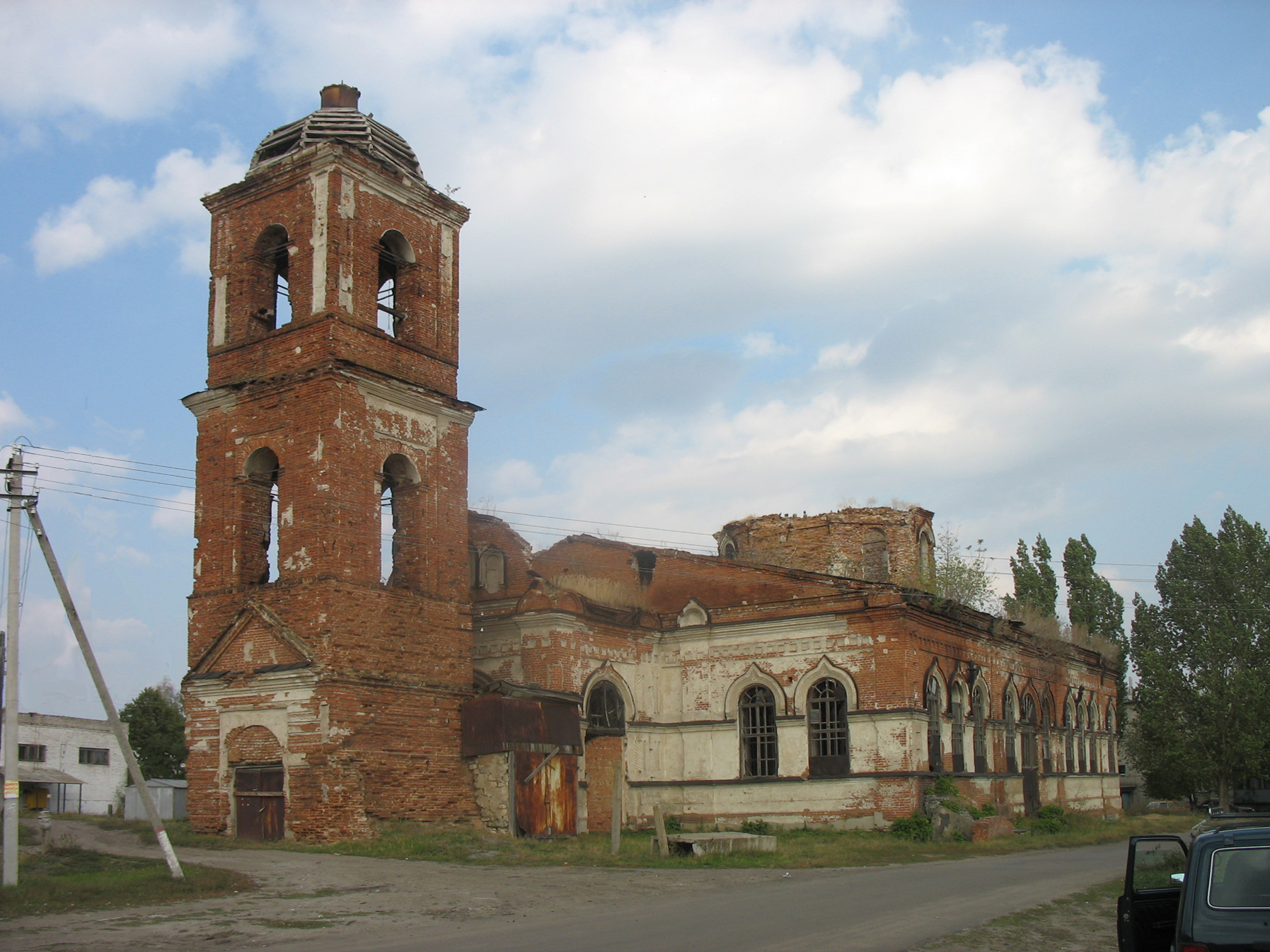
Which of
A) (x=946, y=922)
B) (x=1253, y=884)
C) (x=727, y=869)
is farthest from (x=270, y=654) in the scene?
→ (x=1253, y=884)

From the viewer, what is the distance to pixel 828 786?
27141 millimetres

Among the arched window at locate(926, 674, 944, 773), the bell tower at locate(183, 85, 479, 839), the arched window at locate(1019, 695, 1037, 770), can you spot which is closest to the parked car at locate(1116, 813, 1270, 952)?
the bell tower at locate(183, 85, 479, 839)

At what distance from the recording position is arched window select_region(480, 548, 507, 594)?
2922 cm

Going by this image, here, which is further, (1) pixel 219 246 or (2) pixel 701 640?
(2) pixel 701 640

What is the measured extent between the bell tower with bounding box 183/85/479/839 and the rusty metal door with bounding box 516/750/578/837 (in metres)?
1.18

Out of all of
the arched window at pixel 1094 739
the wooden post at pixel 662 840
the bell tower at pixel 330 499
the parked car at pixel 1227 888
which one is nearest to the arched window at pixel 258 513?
the bell tower at pixel 330 499

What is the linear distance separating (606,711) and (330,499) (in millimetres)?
9166

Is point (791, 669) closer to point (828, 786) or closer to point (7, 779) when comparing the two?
point (828, 786)

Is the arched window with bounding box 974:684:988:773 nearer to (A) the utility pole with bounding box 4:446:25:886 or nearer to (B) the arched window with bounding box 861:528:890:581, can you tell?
(B) the arched window with bounding box 861:528:890:581

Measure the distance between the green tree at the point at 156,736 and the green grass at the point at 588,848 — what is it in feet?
92.9

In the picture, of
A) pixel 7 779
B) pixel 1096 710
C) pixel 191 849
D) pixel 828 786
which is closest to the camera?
pixel 7 779

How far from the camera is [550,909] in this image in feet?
46.0

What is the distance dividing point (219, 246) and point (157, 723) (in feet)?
116

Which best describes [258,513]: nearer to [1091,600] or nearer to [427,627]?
[427,627]
